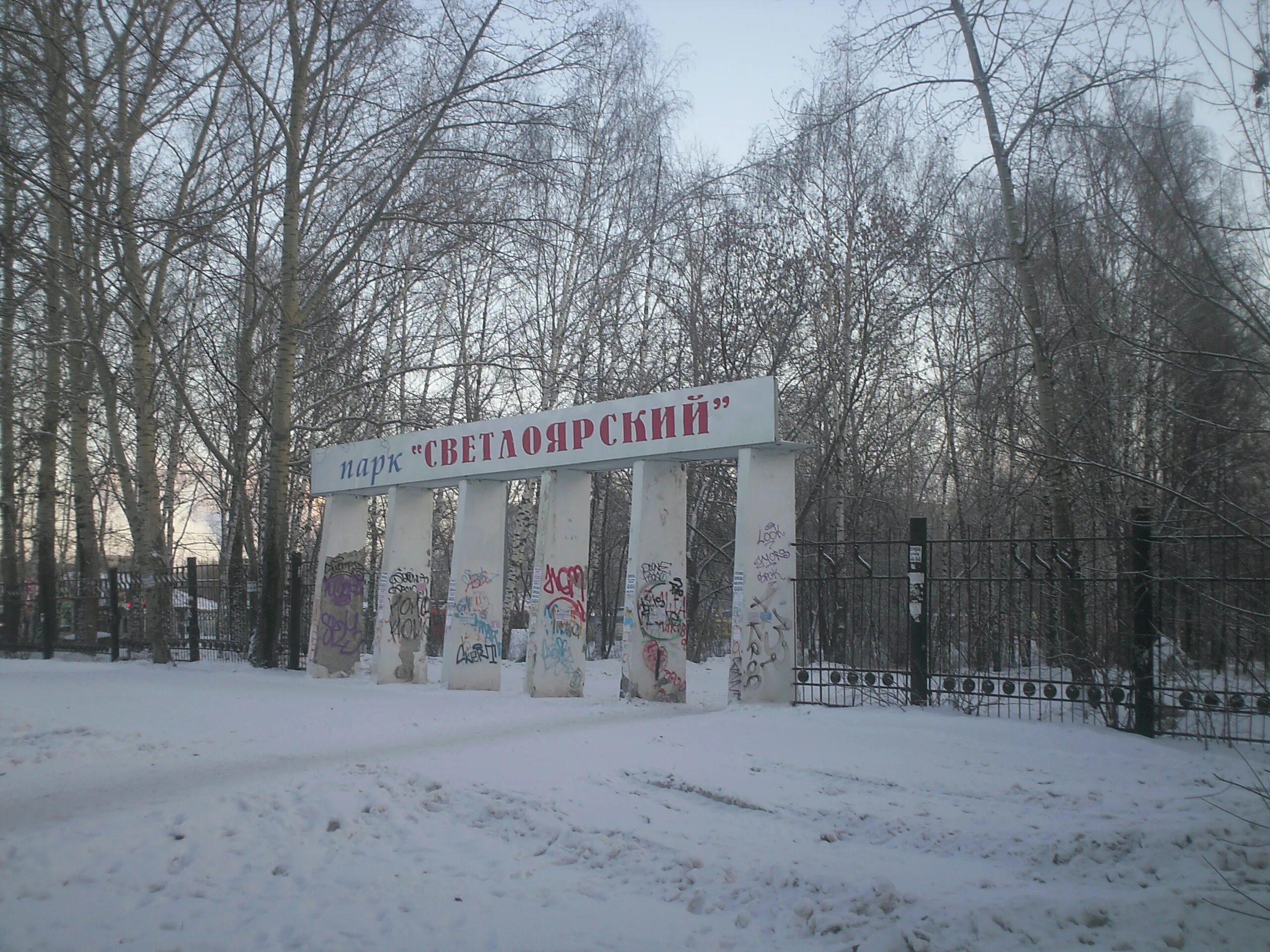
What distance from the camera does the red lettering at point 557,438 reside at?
12523 mm

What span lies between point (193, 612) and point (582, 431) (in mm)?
10782

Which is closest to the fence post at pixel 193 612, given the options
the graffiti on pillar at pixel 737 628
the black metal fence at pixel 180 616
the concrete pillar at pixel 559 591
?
the black metal fence at pixel 180 616

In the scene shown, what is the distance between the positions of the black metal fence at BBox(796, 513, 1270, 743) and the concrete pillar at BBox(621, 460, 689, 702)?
1.57 m

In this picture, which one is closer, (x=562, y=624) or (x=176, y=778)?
(x=176, y=778)

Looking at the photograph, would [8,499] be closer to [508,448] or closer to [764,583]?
[508,448]

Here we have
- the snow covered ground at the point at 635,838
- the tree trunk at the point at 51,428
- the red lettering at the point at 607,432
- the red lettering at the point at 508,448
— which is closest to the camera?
the snow covered ground at the point at 635,838

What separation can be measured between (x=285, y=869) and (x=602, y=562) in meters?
17.9

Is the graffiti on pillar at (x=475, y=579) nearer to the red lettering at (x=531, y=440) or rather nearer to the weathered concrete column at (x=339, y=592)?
the red lettering at (x=531, y=440)

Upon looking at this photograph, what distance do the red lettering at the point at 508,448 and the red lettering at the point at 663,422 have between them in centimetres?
260

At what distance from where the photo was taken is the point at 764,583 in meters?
10.4

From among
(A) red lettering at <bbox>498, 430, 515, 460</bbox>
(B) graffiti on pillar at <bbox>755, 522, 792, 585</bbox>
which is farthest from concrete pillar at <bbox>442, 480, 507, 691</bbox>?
(B) graffiti on pillar at <bbox>755, 522, 792, 585</bbox>

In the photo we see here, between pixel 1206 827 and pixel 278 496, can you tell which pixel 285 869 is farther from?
pixel 278 496

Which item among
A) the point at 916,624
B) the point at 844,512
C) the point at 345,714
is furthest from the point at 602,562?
the point at 916,624

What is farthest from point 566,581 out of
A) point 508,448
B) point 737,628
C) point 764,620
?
point 764,620
